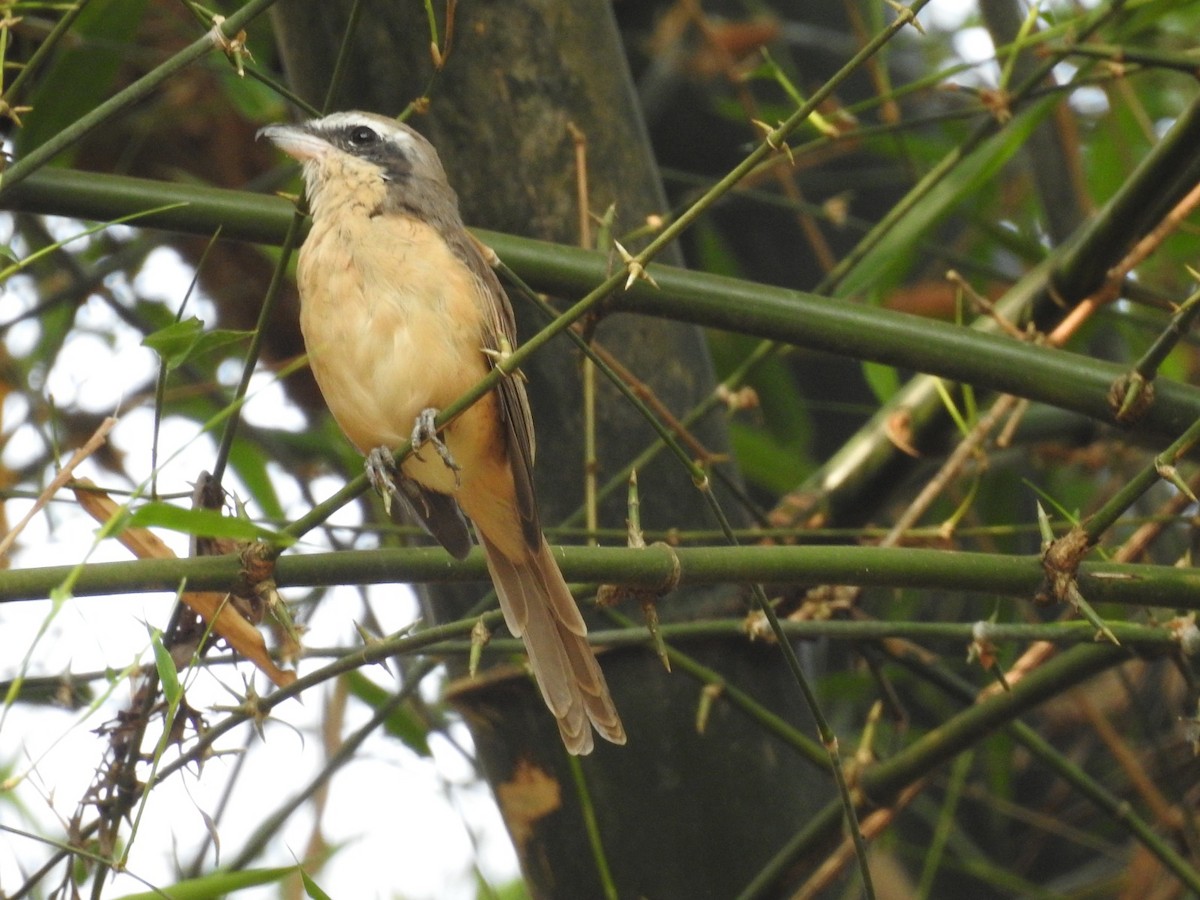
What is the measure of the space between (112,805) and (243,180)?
132 inches

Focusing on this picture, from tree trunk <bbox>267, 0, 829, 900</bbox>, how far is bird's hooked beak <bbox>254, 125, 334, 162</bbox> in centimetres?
9

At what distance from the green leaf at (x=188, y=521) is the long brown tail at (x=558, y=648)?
3.16ft

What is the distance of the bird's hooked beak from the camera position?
3184 millimetres

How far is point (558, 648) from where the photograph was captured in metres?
2.72

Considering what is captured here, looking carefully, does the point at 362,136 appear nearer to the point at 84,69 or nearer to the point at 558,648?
the point at 84,69

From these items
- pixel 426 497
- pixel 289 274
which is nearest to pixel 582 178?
pixel 426 497

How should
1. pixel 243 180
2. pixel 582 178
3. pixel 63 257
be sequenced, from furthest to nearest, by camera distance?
pixel 243 180
pixel 63 257
pixel 582 178

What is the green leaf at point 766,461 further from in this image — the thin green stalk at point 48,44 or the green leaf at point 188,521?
the green leaf at point 188,521

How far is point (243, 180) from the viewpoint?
17.3ft

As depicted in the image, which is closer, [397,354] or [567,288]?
[567,288]

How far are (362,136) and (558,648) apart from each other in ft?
3.84

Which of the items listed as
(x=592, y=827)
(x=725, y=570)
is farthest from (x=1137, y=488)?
(x=592, y=827)

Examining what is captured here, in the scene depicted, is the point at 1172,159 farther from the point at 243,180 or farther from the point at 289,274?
the point at 243,180

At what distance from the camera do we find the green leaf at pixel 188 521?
1566 mm
